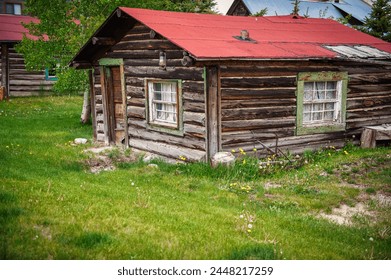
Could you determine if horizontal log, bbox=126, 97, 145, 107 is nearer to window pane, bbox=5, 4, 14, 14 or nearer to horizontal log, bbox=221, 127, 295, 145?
horizontal log, bbox=221, 127, 295, 145

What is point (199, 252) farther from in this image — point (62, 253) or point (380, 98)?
point (380, 98)

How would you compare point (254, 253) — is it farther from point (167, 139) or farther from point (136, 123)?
point (136, 123)

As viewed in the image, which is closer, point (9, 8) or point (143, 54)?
point (143, 54)

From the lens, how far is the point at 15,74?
24.9m

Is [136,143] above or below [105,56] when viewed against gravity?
below

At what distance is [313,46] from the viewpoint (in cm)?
1229

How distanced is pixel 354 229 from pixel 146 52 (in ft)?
23.5

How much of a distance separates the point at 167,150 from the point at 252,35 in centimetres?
402

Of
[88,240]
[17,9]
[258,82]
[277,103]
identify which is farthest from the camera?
[17,9]

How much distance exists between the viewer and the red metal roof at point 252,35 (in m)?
10.1

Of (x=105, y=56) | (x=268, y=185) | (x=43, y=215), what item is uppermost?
(x=105, y=56)

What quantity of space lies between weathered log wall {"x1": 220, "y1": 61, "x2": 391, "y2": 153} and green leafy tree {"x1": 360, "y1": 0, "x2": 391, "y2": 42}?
13.3 meters

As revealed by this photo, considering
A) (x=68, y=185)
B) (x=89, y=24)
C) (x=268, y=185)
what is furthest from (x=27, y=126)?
(x=268, y=185)

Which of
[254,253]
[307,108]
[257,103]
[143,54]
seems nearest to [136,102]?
[143,54]
